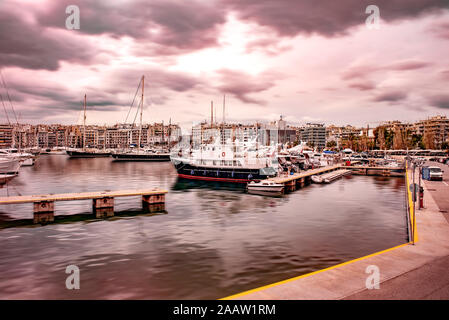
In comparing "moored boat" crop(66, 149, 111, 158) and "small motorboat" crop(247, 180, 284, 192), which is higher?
"moored boat" crop(66, 149, 111, 158)

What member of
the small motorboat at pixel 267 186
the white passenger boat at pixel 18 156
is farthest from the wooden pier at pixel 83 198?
the white passenger boat at pixel 18 156

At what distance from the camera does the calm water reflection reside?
45.4 feet

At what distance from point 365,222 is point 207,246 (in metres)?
14.9

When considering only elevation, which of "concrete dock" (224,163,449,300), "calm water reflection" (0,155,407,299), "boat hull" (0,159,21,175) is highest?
"boat hull" (0,159,21,175)

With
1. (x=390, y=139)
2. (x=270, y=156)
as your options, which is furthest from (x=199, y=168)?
(x=390, y=139)

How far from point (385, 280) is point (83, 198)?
27094 mm

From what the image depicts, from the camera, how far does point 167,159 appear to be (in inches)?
5561

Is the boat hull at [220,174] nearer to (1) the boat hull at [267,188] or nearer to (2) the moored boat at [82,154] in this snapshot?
(1) the boat hull at [267,188]

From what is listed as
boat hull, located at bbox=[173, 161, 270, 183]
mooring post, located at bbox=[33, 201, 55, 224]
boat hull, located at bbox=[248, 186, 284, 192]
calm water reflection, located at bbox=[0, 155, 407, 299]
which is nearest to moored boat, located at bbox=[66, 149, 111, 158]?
boat hull, located at bbox=[173, 161, 270, 183]

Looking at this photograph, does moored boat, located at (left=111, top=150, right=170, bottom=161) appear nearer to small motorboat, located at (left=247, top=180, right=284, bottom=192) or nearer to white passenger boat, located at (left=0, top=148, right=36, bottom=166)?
white passenger boat, located at (left=0, top=148, right=36, bottom=166)

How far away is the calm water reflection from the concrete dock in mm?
3971

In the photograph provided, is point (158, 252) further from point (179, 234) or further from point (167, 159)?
point (167, 159)

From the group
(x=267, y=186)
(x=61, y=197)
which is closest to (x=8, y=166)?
(x=61, y=197)

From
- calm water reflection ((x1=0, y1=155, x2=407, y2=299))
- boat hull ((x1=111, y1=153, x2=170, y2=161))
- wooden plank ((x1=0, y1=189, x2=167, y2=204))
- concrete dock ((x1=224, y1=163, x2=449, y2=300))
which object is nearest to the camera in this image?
concrete dock ((x1=224, y1=163, x2=449, y2=300))
